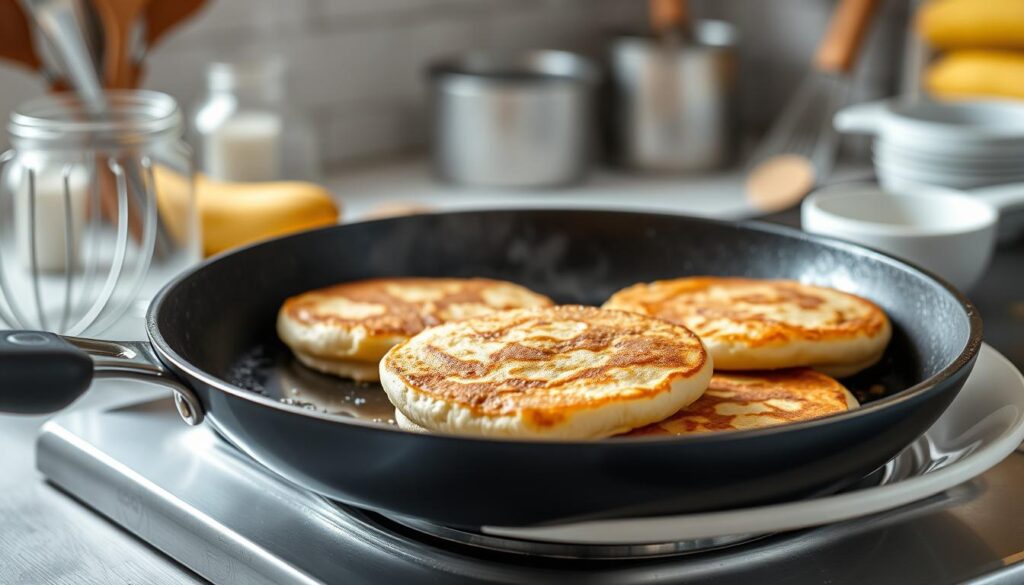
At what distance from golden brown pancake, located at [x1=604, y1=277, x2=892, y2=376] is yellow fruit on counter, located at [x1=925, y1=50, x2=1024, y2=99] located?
3.42 ft

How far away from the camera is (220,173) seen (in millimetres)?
1652

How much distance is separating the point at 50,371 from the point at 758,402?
425 millimetres

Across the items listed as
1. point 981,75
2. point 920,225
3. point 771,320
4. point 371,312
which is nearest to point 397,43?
point 981,75

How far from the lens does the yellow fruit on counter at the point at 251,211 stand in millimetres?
1286

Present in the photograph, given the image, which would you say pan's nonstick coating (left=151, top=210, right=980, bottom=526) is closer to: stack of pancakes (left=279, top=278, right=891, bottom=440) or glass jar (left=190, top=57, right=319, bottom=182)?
stack of pancakes (left=279, top=278, right=891, bottom=440)

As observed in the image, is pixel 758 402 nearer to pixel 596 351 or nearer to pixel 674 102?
pixel 596 351

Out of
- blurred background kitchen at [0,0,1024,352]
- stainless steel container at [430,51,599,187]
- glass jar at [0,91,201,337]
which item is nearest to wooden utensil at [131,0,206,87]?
blurred background kitchen at [0,0,1024,352]

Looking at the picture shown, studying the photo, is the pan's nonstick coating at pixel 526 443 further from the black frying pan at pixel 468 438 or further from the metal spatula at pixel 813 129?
the metal spatula at pixel 813 129

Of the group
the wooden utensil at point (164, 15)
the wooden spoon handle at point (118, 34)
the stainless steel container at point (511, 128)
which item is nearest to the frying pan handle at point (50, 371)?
the wooden spoon handle at point (118, 34)

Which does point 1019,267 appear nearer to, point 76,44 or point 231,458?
point 231,458

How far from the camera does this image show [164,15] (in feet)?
4.82

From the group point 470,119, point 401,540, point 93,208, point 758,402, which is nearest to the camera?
point 401,540

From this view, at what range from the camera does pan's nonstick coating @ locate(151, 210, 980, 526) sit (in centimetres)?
Result: 57

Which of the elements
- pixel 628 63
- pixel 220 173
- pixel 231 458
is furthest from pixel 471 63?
pixel 231 458
